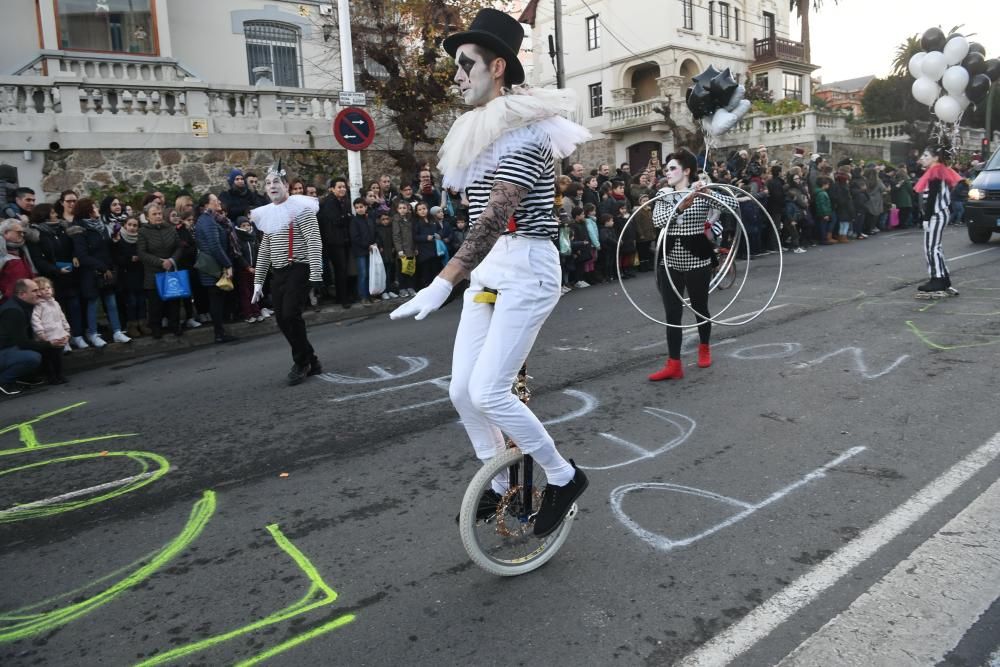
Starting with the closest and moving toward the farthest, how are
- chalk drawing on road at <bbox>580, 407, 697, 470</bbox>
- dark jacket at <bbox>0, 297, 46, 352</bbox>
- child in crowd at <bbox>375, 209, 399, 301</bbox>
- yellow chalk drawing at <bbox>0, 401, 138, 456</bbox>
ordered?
chalk drawing on road at <bbox>580, 407, 697, 470</bbox> < yellow chalk drawing at <bbox>0, 401, 138, 456</bbox> < dark jacket at <bbox>0, 297, 46, 352</bbox> < child in crowd at <bbox>375, 209, 399, 301</bbox>

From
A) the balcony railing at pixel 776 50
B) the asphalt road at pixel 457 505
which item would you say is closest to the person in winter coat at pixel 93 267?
the asphalt road at pixel 457 505

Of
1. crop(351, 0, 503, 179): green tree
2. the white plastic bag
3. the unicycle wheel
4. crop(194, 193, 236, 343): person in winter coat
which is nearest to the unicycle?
the unicycle wheel

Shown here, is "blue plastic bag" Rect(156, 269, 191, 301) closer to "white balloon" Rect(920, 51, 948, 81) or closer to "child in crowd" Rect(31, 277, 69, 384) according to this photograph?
"child in crowd" Rect(31, 277, 69, 384)

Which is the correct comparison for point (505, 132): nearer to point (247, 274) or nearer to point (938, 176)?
point (938, 176)

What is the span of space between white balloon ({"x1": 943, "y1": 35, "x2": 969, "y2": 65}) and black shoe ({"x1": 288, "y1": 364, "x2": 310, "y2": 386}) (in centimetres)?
1835

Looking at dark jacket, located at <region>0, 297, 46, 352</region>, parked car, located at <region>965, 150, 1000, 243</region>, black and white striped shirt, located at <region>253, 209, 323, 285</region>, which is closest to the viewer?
black and white striped shirt, located at <region>253, 209, 323, 285</region>

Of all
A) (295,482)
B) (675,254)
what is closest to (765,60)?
(675,254)

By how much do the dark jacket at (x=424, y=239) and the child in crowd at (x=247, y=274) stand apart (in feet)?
8.64

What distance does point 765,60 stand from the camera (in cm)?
4141

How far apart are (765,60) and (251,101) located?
3386 centimetres

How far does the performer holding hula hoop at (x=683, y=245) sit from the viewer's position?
21.1 ft

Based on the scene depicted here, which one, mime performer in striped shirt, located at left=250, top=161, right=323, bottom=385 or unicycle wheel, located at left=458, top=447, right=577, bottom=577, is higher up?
mime performer in striped shirt, located at left=250, top=161, right=323, bottom=385

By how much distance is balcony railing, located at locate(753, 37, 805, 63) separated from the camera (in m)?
41.0

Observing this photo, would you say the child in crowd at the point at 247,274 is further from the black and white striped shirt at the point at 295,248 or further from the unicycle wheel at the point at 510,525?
the unicycle wheel at the point at 510,525
